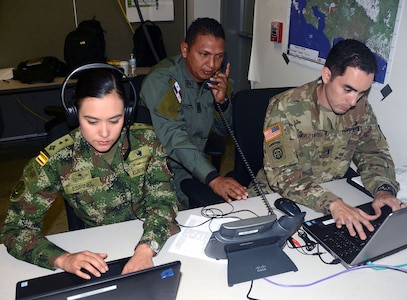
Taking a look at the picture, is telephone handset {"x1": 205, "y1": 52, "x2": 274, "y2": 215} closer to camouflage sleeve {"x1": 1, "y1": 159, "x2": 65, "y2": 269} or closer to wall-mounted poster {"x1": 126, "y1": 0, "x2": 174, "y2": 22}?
camouflage sleeve {"x1": 1, "y1": 159, "x2": 65, "y2": 269}

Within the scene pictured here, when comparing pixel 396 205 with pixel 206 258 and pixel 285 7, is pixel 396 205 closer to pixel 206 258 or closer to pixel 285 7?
pixel 206 258

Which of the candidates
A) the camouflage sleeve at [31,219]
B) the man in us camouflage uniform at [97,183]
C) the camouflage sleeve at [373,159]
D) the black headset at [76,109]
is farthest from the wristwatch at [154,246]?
the camouflage sleeve at [373,159]

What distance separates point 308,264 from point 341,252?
0.11 m

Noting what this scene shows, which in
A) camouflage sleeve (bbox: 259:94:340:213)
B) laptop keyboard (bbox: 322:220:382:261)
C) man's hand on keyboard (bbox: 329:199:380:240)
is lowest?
laptop keyboard (bbox: 322:220:382:261)

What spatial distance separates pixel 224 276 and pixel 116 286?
39 centimetres

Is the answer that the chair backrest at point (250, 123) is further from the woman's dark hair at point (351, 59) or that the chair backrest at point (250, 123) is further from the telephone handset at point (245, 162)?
the woman's dark hair at point (351, 59)

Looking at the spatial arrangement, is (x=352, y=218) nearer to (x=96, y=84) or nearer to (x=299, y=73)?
(x=96, y=84)

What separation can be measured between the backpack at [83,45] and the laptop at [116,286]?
255 centimetres

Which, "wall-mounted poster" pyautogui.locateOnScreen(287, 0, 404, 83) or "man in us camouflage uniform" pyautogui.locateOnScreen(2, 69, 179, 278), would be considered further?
"wall-mounted poster" pyautogui.locateOnScreen(287, 0, 404, 83)

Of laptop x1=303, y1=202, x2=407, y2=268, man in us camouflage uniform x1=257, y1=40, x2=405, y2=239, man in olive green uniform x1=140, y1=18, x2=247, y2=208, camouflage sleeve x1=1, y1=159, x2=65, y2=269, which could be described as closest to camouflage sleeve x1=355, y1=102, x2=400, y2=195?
man in us camouflage uniform x1=257, y1=40, x2=405, y2=239

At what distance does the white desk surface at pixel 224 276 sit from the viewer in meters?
1.01

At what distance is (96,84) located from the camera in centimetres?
115

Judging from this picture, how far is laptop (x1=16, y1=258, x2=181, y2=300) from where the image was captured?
734 millimetres

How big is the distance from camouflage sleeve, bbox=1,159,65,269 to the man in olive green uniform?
686 mm
